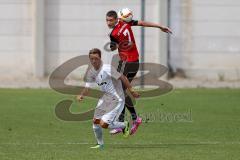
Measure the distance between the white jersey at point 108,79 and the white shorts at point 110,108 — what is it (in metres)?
0.09

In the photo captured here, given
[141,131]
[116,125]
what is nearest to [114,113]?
[116,125]

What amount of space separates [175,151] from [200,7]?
1861 cm

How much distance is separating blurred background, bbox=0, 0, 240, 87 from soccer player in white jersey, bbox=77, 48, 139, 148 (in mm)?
16379

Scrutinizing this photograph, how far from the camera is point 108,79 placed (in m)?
13.8

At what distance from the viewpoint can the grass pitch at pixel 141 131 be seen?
12992 millimetres

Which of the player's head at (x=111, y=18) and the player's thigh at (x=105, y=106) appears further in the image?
the player's head at (x=111, y=18)

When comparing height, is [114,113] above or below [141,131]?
above

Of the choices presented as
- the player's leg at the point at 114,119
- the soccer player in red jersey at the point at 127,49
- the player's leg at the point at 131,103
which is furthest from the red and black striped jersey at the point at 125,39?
the player's leg at the point at 114,119

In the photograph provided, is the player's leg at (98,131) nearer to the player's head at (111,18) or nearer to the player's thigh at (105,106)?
the player's thigh at (105,106)

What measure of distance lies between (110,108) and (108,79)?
0.52 m

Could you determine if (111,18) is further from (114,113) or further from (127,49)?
(114,113)

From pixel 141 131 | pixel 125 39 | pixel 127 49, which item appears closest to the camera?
pixel 125 39

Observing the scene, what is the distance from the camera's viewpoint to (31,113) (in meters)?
20.2

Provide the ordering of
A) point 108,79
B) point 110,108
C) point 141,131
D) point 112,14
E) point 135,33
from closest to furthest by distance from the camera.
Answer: point 108,79 < point 110,108 < point 112,14 < point 141,131 < point 135,33
